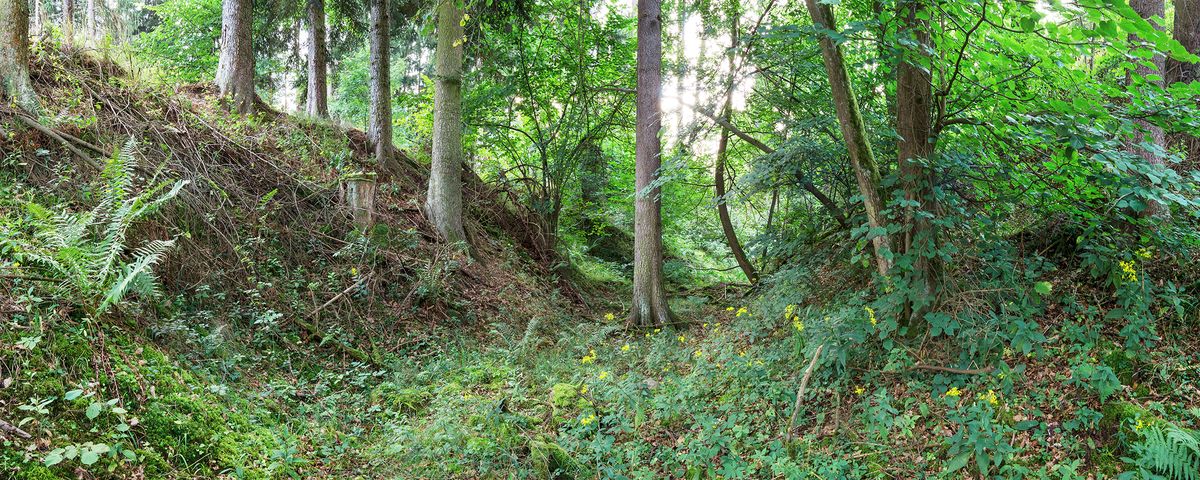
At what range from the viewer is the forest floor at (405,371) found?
3.53m

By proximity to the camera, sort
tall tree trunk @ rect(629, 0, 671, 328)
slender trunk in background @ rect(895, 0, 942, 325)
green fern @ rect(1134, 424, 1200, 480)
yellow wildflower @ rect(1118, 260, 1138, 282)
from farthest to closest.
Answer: tall tree trunk @ rect(629, 0, 671, 328) < slender trunk in background @ rect(895, 0, 942, 325) < yellow wildflower @ rect(1118, 260, 1138, 282) < green fern @ rect(1134, 424, 1200, 480)

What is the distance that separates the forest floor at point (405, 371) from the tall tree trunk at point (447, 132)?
1108 mm

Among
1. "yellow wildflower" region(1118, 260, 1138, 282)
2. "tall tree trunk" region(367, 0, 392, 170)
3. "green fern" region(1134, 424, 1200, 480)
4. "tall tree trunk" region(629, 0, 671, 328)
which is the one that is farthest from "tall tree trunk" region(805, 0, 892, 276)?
"tall tree trunk" region(367, 0, 392, 170)

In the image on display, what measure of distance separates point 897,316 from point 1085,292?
1334 mm

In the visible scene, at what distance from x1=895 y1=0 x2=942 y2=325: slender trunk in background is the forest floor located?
1.61ft

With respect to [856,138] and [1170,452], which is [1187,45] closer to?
[856,138]

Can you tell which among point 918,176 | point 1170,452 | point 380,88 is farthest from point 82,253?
point 380,88

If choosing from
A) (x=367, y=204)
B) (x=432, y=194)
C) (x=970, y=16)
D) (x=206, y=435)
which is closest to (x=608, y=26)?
(x=432, y=194)

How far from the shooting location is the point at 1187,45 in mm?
4852

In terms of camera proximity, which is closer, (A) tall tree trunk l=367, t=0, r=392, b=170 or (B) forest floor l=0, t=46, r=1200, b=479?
(B) forest floor l=0, t=46, r=1200, b=479

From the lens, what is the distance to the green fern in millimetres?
3006

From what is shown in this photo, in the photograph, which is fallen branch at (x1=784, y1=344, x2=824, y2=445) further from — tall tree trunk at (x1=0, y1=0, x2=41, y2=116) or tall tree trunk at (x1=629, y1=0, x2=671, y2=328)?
tall tree trunk at (x1=0, y1=0, x2=41, y2=116)

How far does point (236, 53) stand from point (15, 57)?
3135 mm

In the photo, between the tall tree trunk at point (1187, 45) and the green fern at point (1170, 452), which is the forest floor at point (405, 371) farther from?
the tall tree trunk at point (1187, 45)
